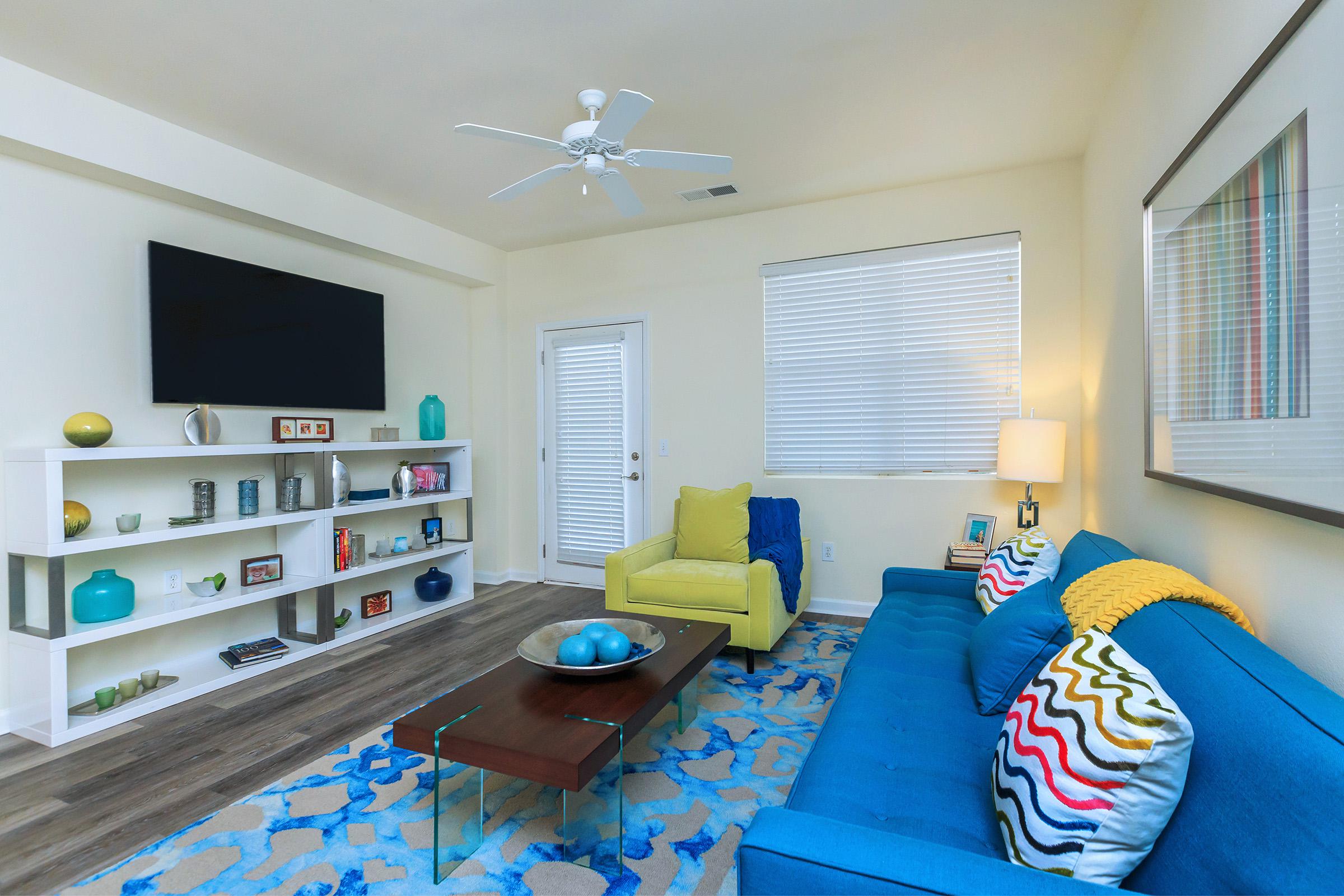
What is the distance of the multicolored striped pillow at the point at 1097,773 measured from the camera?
1009 millimetres

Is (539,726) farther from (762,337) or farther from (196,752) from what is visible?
(762,337)

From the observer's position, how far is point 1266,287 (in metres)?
1.35

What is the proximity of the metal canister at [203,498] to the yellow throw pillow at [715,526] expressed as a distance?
255cm

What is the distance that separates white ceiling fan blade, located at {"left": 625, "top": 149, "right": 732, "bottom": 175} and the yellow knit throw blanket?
2.01 m

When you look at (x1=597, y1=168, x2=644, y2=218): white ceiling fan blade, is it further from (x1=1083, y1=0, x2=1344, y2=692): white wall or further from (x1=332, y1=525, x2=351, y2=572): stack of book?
(x1=332, y1=525, x2=351, y2=572): stack of book

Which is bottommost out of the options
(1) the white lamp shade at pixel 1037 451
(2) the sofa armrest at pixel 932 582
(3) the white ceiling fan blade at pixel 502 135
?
(2) the sofa armrest at pixel 932 582

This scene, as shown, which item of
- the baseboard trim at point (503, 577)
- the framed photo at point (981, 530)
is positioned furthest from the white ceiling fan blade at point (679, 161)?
the baseboard trim at point (503, 577)

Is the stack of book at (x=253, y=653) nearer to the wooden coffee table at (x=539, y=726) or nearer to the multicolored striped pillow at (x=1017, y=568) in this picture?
the wooden coffee table at (x=539, y=726)

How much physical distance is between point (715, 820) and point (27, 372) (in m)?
3.49

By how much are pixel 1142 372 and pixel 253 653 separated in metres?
4.35

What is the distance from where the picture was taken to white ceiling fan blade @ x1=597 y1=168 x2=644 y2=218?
9.32 feet

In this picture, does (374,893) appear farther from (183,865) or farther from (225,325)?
(225,325)

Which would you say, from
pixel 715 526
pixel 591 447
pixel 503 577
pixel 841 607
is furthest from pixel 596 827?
pixel 503 577

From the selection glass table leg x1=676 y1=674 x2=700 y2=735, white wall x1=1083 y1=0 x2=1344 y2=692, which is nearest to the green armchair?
glass table leg x1=676 y1=674 x2=700 y2=735
